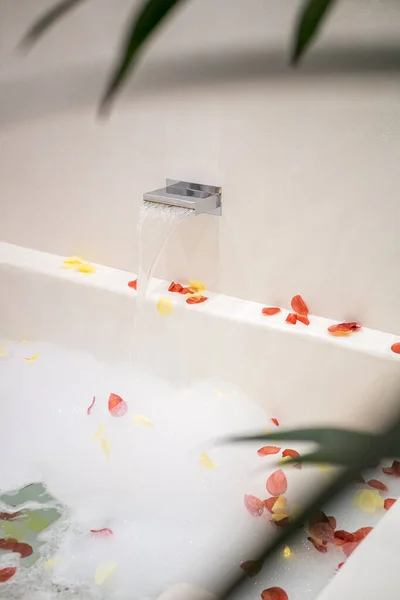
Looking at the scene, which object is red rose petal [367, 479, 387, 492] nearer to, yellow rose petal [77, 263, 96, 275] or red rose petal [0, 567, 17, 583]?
red rose petal [0, 567, 17, 583]

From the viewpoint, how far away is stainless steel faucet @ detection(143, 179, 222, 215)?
1562mm

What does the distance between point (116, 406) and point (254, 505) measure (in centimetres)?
44

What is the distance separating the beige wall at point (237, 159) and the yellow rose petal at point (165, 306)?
9 centimetres

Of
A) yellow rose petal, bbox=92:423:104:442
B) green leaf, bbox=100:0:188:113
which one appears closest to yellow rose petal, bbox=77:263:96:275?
yellow rose petal, bbox=92:423:104:442

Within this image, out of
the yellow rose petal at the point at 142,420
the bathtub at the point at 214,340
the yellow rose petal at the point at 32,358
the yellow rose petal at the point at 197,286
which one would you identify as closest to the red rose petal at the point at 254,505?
the bathtub at the point at 214,340

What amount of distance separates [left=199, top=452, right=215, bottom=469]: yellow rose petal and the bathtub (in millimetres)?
195

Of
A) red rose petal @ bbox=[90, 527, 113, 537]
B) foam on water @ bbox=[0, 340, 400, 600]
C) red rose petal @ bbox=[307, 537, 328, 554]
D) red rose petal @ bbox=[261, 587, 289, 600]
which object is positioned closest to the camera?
red rose petal @ bbox=[261, 587, 289, 600]

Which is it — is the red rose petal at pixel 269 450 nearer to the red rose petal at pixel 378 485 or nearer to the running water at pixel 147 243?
the red rose petal at pixel 378 485

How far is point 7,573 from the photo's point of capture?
132 centimetres

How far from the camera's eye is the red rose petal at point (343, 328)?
1.51m

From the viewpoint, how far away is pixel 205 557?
135cm

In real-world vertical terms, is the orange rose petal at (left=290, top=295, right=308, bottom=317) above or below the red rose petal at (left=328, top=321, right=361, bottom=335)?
above

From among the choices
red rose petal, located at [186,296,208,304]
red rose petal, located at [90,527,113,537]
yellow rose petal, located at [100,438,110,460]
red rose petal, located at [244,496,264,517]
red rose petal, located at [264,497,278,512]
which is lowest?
red rose petal, located at [90,527,113,537]

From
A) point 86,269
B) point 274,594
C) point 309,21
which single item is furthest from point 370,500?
point 309,21
